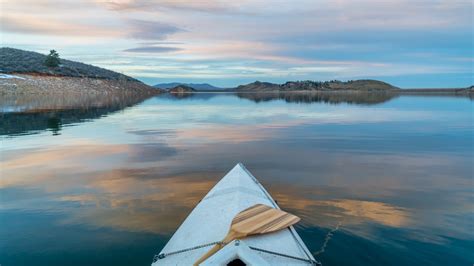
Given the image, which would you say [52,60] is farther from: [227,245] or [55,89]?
[227,245]

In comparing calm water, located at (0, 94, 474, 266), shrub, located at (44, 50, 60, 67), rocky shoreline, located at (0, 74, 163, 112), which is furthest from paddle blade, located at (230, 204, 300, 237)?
shrub, located at (44, 50, 60, 67)

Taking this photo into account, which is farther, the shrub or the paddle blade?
the shrub

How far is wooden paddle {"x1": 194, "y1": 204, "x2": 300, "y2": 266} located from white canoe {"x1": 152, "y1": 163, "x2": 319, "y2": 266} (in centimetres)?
17

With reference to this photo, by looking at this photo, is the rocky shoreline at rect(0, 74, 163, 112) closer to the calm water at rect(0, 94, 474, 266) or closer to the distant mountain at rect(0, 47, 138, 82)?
the distant mountain at rect(0, 47, 138, 82)

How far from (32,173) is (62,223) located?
823cm

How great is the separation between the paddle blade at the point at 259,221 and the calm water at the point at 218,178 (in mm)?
1643

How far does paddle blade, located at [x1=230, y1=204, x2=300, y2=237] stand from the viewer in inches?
347

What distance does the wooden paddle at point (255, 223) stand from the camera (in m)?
8.44

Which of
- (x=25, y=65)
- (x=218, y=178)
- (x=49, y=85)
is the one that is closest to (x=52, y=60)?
(x=25, y=65)

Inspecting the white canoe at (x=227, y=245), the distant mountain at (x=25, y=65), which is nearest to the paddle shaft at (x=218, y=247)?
the white canoe at (x=227, y=245)

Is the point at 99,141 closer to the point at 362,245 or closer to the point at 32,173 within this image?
the point at 32,173

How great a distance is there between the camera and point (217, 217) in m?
10.6

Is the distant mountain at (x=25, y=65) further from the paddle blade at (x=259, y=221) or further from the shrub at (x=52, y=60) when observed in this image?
the paddle blade at (x=259, y=221)

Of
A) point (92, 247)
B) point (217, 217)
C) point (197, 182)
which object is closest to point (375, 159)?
point (197, 182)
